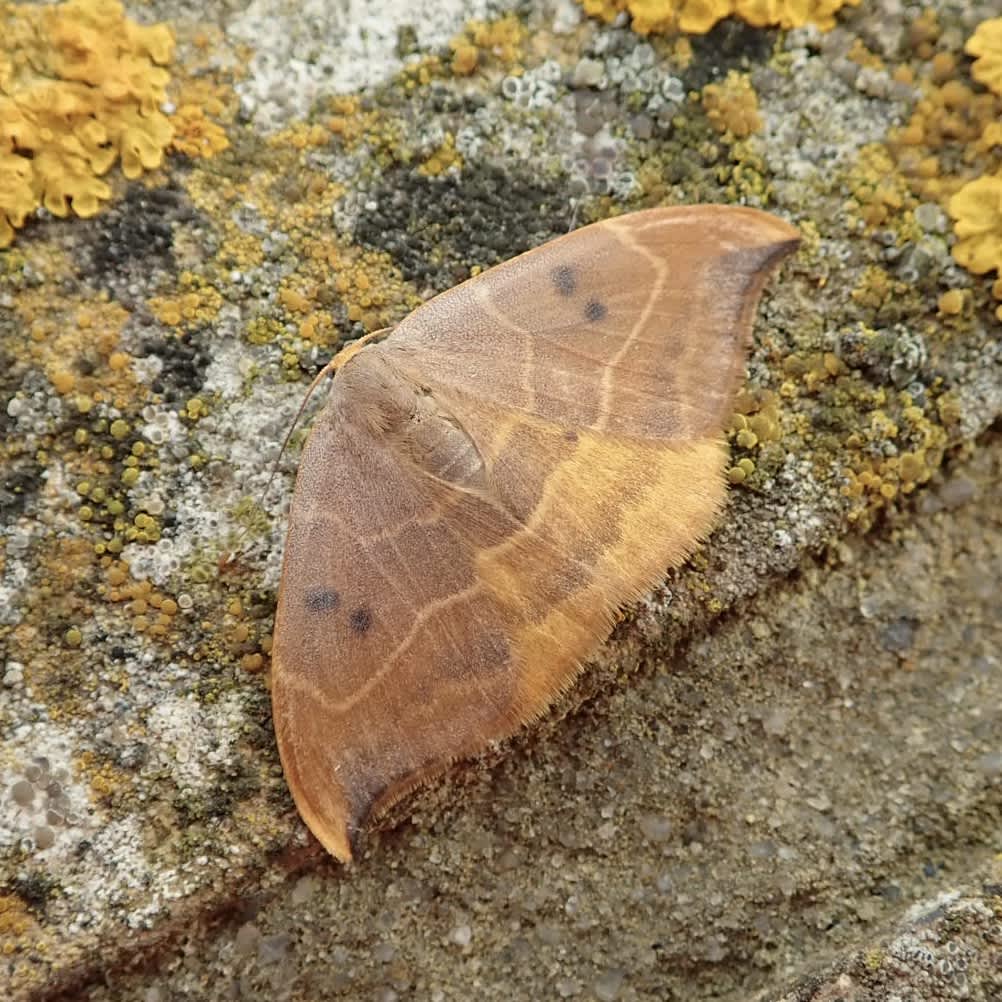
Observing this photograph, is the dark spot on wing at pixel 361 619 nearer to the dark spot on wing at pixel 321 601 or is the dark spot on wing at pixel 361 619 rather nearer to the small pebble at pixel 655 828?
the dark spot on wing at pixel 321 601

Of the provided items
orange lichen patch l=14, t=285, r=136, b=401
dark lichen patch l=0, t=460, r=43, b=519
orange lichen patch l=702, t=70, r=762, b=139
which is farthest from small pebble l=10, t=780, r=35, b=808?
orange lichen patch l=702, t=70, r=762, b=139

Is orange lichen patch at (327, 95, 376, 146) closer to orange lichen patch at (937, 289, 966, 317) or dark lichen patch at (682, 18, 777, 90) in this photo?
dark lichen patch at (682, 18, 777, 90)

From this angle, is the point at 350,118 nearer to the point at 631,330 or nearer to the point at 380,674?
the point at 631,330

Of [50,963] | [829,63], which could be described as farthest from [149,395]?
[829,63]

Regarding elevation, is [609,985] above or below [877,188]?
below

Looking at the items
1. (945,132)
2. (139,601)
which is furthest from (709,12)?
(139,601)

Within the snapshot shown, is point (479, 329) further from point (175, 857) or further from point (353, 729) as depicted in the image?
point (175, 857)
